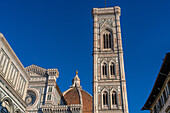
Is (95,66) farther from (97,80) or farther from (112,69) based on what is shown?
(112,69)

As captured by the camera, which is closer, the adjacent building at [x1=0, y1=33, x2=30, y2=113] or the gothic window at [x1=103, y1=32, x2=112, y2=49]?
the adjacent building at [x1=0, y1=33, x2=30, y2=113]

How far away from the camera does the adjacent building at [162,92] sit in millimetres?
19584

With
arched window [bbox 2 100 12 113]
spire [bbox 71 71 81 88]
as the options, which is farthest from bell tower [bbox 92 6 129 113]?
spire [bbox 71 71 81 88]

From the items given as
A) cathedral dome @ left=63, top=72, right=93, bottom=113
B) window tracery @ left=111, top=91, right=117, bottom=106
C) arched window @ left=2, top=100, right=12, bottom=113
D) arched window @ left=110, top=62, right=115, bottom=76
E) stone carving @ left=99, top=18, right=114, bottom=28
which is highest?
stone carving @ left=99, top=18, right=114, bottom=28

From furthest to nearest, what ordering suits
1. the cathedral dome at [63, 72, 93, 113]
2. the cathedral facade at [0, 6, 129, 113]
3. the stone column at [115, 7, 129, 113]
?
the cathedral dome at [63, 72, 93, 113] < the stone column at [115, 7, 129, 113] < the cathedral facade at [0, 6, 129, 113]

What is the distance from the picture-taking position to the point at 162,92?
22.0 metres

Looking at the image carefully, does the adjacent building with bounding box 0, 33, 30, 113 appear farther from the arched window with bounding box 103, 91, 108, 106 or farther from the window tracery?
the window tracery

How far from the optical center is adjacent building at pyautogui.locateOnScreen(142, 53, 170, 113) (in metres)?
19.6

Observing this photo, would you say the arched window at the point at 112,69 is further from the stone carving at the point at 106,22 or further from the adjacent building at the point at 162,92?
the adjacent building at the point at 162,92

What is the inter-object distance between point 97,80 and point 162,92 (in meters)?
17.1

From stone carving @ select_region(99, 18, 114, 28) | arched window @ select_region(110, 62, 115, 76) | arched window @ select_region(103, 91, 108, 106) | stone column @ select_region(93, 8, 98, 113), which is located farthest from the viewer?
stone carving @ select_region(99, 18, 114, 28)

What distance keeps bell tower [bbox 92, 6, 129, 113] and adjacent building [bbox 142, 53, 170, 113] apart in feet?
31.9

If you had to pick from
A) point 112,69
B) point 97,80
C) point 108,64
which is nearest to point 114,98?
point 97,80

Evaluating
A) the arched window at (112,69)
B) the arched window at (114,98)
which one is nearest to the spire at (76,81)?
the arched window at (112,69)
